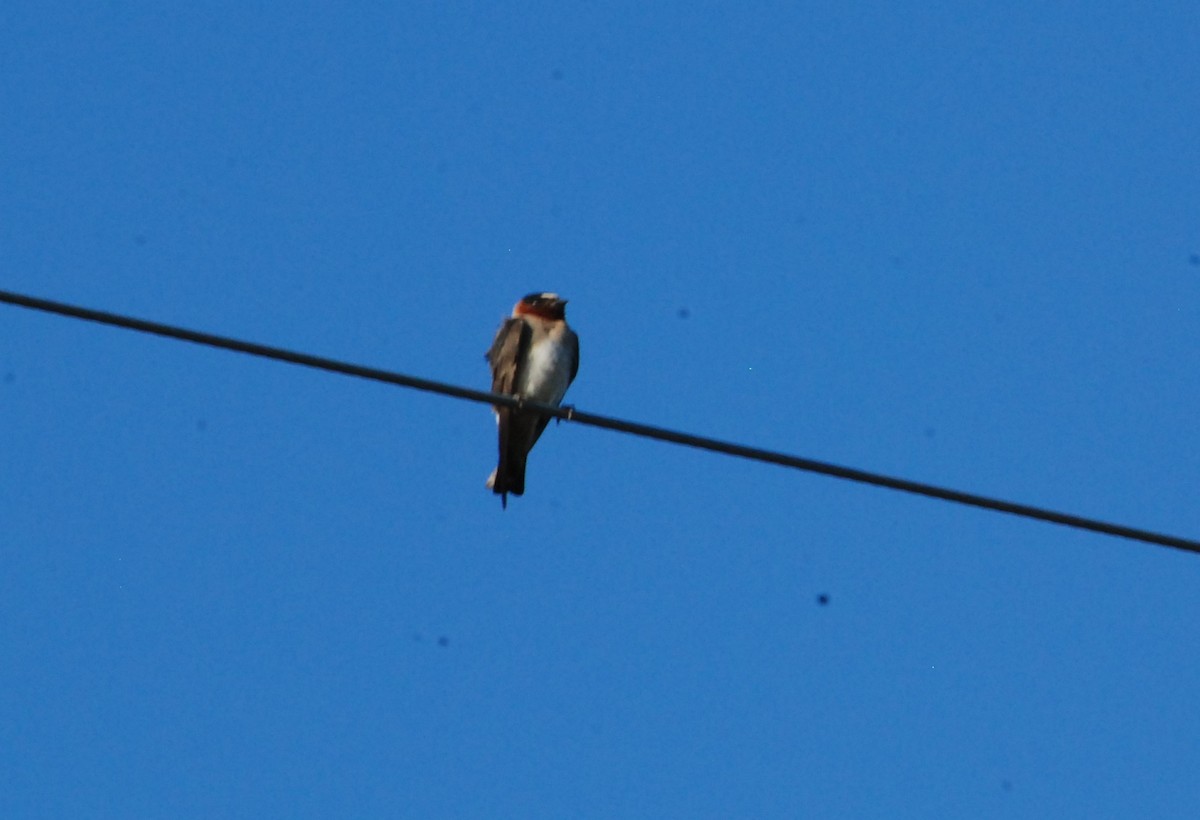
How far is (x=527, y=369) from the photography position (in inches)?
416

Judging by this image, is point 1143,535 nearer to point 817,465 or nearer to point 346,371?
point 817,465

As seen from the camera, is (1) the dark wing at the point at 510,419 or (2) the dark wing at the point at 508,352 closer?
(1) the dark wing at the point at 510,419

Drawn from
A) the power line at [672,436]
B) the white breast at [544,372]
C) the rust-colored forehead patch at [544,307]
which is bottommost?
the power line at [672,436]

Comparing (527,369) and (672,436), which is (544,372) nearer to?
(527,369)

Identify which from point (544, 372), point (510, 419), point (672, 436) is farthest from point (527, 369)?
point (672, 436)

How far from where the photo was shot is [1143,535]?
5.79 metres

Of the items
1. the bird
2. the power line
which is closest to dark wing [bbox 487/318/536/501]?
the bird

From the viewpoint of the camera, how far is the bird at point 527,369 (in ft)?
33.5

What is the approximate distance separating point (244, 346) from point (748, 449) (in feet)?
5.23

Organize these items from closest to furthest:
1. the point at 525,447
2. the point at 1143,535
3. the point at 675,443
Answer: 1. the point at 1143,535
2. the point at 675,443
3. the point at 525,447

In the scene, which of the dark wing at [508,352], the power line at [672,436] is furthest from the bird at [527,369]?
the power line at [672,436]

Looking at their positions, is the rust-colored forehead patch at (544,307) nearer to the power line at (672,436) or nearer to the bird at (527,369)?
the bird at (527,369)

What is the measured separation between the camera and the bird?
33.5 feet

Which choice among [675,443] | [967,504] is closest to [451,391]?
[675,443]
